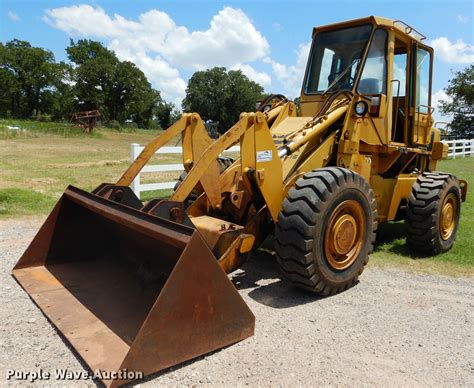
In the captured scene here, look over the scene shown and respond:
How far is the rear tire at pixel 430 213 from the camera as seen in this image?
575 cm

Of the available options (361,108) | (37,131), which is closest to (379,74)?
(361,108)

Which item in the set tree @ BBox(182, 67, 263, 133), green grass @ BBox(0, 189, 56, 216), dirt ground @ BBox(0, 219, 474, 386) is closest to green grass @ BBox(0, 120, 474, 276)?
green grass @ BBox(0, 189, 56, 216)

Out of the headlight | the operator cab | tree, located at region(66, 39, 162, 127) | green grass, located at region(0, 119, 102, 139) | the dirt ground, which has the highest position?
tree, located at region(66, 39, 162, 127)

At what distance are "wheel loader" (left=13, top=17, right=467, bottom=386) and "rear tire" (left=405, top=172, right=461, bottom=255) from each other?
0.06ft

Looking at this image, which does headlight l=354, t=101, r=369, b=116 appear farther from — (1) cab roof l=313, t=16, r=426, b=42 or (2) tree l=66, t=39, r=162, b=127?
(2) tree l=66, t=39, r=162, b=127

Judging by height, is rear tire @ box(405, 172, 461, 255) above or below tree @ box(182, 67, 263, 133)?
below

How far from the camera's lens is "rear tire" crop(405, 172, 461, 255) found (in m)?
5.75

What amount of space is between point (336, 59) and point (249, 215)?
109 inches

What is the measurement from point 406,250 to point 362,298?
83.8 inches

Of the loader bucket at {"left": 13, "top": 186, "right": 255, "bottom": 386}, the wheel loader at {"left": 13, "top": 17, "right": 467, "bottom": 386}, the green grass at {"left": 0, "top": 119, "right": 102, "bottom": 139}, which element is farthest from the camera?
the green grass at {"left": 0, "top": 119, "right": 102, "bottom": 139}

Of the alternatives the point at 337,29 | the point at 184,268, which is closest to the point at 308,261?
the point at 184,268

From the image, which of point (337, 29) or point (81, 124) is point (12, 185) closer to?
point (337, 29)

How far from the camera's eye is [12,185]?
10578mm

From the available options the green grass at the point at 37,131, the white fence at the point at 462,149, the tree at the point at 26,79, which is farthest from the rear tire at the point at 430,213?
the tree at the point at 26,79
